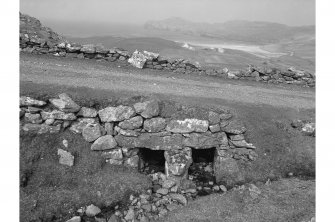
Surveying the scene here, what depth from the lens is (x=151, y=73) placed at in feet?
68.0

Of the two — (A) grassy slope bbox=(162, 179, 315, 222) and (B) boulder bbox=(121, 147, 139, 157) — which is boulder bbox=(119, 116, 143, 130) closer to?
(B) boulder bbox=(121, 147, 139, 157)

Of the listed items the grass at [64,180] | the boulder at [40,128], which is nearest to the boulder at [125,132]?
the grass at [64,180]

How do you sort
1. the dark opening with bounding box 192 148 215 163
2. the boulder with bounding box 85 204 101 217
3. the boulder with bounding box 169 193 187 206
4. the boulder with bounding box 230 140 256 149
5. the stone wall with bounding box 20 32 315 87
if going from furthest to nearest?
the stone wall with bounding box 20 32 315 87 < the dark opening with bounding box 192 148 215 163 < the boulder with bounding box 230 140 256 149 < the boulder with bounding box 169 193 187 206 < the boulder with bounding box 85 204 101 217

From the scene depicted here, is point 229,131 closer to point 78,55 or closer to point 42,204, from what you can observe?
point 42,204

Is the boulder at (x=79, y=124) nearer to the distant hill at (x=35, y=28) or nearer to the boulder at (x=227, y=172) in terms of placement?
the boulder at (x=227, y=172)

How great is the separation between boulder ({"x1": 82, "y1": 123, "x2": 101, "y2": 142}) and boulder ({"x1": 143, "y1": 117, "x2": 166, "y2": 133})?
2.42 metres

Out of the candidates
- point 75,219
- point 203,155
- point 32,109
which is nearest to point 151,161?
point 203,155

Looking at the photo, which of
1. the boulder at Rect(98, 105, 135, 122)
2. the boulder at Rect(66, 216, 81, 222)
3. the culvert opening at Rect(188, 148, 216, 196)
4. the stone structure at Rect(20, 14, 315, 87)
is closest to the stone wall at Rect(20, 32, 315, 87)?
the stone structure at Rect(20, 14, 315, 87)

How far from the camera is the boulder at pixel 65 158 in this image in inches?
504

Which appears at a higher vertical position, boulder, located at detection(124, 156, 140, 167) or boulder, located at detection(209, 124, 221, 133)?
boulder, located at detection(209, 124, 221, 133)

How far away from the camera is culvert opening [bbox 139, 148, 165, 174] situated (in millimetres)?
14885

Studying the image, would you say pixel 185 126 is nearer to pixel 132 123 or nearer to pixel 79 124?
pixel 132 123

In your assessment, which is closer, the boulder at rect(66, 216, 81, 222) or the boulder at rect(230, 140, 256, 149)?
the boulder at rect(66, 216, 81, 222)

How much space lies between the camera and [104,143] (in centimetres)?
1366
